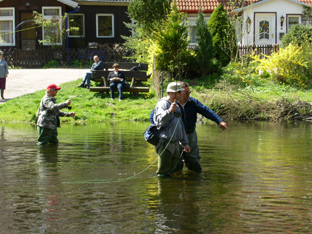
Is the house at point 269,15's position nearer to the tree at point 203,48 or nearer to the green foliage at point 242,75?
the green foliage at point 242,75

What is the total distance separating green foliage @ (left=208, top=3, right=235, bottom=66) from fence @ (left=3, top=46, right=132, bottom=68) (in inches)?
285

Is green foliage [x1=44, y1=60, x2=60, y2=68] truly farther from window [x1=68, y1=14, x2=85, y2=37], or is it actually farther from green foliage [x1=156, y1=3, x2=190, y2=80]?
green foliage [x1=156, y1=3, x2=190, y2=80]

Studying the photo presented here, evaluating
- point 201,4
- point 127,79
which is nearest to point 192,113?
point 127,79

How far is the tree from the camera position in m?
28.9

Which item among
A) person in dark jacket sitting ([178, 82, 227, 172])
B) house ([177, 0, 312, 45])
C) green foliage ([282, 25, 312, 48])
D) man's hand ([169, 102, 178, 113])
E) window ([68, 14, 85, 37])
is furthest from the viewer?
window ([68, 14, 85, 37])

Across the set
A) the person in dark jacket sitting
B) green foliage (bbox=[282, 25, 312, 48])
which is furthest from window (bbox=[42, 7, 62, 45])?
the person in dark jacket sitting

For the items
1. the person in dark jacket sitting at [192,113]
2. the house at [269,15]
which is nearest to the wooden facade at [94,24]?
the house at [269,15]

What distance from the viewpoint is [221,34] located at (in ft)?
104

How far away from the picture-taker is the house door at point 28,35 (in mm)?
40469

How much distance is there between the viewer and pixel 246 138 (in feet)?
56.9

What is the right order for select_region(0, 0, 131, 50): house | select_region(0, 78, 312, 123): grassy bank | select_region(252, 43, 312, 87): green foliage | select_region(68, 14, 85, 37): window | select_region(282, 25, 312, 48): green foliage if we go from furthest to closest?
select_region(68, 14, 85, 37): window → select_region(0, 0, 131, 50): house → select_region(282, 25, 312, 48): green foliage → select_region(252, 43, 312, 87): green foliage → select_region(0, 78, 312, 123): grassy bank

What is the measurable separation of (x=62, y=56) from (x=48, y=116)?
23.9m

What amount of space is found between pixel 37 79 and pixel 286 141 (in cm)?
1667

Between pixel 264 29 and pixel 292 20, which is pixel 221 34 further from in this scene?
pixel 292 20
